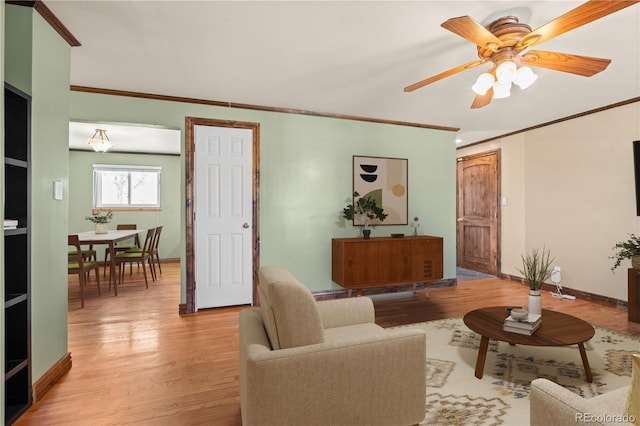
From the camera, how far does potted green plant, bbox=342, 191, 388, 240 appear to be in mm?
4414

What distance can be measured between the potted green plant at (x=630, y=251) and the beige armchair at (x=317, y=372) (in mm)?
3326

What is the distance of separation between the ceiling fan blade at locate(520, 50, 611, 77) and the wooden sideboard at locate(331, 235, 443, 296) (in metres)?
2.47

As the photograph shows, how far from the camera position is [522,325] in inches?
86.9

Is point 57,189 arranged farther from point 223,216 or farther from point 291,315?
point 291,315

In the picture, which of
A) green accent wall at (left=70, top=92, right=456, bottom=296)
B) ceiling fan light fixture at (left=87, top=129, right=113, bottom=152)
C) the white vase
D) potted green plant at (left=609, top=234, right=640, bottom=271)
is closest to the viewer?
the white vase

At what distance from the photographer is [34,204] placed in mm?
2043

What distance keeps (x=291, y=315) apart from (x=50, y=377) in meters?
1.90

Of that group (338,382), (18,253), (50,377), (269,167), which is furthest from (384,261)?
(18,253)

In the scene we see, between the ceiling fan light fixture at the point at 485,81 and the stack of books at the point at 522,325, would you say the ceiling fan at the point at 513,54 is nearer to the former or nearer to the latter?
the ceiling fan light fixture at the point at 485,81

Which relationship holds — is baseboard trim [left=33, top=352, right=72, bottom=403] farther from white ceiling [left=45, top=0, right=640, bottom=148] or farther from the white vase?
the white vase

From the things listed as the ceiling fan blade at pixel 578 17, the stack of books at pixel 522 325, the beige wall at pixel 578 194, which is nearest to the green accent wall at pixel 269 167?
the beige wall at pixel 578 194

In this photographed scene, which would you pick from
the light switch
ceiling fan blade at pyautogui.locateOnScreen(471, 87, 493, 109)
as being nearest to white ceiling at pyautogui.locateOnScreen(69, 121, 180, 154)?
the light switch

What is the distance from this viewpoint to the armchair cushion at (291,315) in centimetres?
150

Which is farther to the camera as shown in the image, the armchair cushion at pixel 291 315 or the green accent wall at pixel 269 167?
the green accent wall at pixel 269 167
